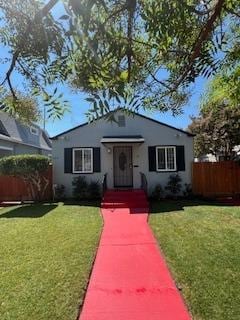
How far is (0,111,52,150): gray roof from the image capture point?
2606 cm

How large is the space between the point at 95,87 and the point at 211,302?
449 cm

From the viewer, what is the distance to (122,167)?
20.1 metres

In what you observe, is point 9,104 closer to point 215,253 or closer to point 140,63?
point 140,63

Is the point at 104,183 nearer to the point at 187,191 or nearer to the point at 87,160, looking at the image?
the point at 87,160

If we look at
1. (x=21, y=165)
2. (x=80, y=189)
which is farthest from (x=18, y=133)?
(x=80, y=189)

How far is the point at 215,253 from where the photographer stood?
331 inches

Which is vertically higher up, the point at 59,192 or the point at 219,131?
the point at 219,131

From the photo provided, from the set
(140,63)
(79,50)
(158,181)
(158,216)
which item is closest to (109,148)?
(158,181)

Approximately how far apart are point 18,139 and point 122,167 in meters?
10.8

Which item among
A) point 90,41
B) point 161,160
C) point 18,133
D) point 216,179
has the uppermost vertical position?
point 18,133

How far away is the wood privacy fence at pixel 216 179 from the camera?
790 inches

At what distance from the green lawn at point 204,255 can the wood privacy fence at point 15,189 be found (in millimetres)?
7123

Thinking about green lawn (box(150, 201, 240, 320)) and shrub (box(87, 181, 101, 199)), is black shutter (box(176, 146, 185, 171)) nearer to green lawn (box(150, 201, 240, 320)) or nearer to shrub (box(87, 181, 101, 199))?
shrub (box(87, 181, 101, 199))

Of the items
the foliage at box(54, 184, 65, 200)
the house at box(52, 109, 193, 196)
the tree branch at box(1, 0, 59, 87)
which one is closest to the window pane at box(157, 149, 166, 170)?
the house at box(52, 109, 193, 196)
